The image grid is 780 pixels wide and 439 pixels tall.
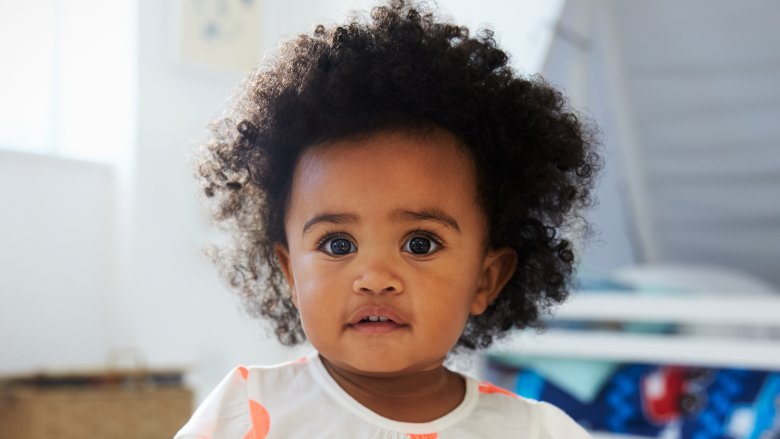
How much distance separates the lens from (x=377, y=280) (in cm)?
74

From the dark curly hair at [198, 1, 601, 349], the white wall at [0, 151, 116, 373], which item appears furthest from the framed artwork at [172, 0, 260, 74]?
the dark curly hair at [198, 1, 601, 349]

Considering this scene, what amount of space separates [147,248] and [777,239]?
1690 mm

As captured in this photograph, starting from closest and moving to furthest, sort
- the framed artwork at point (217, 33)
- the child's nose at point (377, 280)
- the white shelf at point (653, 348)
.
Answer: the child's nose at point (377, 280) → the white shelf at point (653, 348) → the framed artwork at point (217, 33)

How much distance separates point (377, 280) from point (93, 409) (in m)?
1.45

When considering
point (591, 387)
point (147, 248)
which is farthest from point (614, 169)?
point (147, 248)

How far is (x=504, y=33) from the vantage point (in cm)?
220

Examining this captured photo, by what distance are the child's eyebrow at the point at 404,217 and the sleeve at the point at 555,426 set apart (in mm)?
217

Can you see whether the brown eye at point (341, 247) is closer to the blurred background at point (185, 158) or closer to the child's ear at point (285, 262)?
the child's ear at point (285, 262)

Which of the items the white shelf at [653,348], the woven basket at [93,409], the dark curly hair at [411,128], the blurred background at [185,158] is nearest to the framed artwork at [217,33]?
the blurred background at [185,158]

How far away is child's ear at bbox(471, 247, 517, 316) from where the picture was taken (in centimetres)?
88

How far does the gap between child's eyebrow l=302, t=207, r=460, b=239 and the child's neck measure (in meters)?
0.14

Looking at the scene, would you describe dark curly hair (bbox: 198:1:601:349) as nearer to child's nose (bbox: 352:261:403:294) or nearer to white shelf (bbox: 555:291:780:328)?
child's nose (bbox: 352:261:403:294)

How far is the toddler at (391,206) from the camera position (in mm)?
765

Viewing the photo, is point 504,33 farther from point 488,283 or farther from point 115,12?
point 488,283
